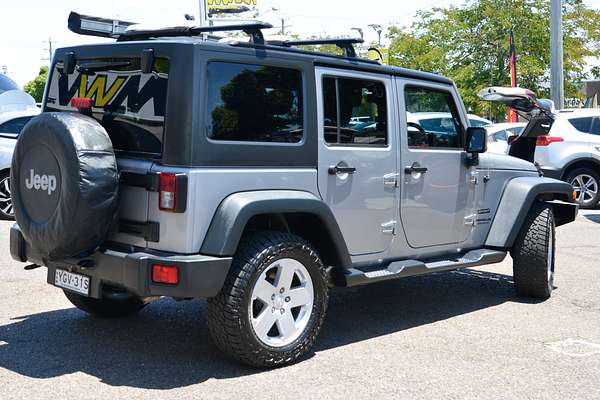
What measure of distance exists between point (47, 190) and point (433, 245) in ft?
9.65

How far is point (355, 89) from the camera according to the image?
545 centimetres

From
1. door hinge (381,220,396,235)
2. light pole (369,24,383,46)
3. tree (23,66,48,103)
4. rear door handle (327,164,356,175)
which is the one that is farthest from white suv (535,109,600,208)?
tree (23,66,48,103)

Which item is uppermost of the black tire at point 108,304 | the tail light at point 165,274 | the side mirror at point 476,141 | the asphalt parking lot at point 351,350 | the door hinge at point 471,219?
the side mirror at point 476,141

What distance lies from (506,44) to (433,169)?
24329 mm

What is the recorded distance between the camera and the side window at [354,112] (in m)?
5.23

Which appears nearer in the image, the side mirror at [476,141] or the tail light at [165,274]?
the tail light at [165,274]

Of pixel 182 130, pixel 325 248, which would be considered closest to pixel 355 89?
pixel 325 248

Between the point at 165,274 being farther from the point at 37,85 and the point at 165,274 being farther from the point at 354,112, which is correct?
the point at 37,85

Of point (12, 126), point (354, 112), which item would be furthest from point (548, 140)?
point (354, 112)

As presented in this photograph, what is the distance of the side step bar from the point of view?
5.21 meters

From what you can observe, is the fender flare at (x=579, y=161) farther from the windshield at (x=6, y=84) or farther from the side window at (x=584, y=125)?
the windshield at (x=6, y=84)

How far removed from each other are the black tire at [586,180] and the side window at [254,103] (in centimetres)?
961

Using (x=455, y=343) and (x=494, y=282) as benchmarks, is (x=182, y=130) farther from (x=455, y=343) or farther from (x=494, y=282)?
(x=494, y=282)

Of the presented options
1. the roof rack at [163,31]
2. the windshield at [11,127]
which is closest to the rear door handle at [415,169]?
the roof rack at [163,31]
